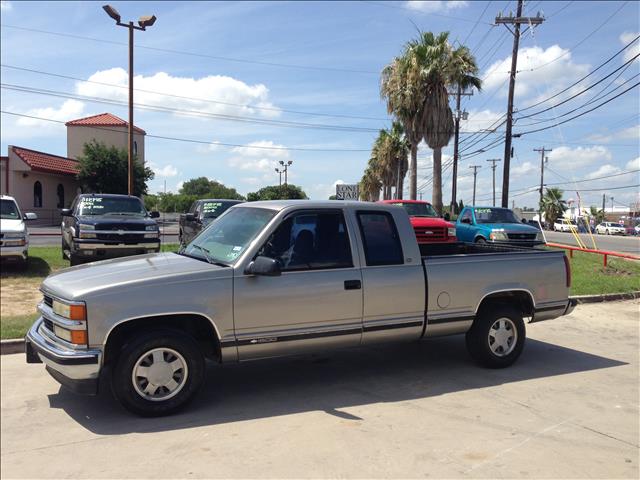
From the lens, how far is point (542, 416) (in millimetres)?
4969

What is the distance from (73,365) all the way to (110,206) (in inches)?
356

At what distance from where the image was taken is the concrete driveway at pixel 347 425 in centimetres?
387

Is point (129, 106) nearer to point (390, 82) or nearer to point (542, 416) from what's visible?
point (390, 82)

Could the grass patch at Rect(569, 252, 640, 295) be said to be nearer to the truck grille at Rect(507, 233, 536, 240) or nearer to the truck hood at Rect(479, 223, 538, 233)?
the truck grille at Rect(507, 233, 536, 240)

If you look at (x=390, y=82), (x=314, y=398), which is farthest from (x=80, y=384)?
(x=390, y=82)

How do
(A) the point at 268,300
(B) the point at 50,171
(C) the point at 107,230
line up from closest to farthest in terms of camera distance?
(A) the point at 268,300 < (C) the point at 107,230 < (B) the point at 50,171

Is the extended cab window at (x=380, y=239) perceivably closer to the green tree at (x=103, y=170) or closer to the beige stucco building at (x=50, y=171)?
the beige stucco building at (x=50, y=171)

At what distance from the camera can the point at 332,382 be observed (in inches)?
227

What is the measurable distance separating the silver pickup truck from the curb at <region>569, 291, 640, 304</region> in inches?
204

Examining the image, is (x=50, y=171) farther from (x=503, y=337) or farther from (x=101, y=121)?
(x=503, y=337)

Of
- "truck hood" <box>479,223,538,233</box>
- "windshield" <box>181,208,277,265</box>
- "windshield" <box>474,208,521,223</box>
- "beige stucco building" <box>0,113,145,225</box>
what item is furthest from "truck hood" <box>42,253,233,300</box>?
"beige stucco building" <box>0,113,145,225</box>

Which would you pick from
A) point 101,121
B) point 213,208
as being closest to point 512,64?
point 213,208

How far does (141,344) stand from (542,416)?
355 centimetres

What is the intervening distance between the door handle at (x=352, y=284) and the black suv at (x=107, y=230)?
3.09 metres
